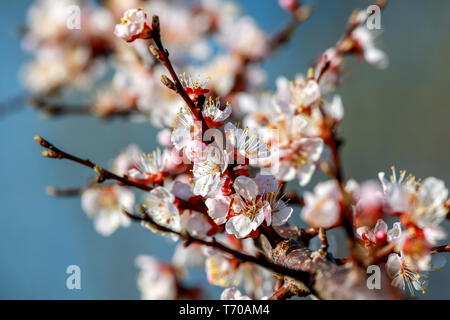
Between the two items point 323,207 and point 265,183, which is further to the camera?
point 323,207

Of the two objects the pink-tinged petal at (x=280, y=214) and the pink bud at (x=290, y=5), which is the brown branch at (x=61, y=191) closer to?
the pink-tinged petal at (x=280, y=214)

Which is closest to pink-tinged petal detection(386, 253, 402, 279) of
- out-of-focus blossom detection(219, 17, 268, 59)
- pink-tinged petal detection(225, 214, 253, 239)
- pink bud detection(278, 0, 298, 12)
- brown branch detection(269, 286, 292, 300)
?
brown branch detection(269, 286, 292, 300)

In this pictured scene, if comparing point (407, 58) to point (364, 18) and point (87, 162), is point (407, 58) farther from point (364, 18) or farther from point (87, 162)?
point (87, 162)

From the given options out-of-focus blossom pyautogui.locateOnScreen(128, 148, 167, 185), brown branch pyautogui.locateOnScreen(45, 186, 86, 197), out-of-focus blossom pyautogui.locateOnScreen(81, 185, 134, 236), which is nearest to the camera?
out-of-focus blossom pyautogui.locateOnScreen(128, 148, 167, 185)

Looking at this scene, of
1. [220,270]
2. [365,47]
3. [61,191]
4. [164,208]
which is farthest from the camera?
[365,47]

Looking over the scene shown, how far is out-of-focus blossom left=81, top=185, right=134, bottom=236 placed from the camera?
6.97ft

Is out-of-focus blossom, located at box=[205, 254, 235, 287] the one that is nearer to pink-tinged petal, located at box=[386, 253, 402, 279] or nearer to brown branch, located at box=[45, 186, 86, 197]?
pink-tinged petal, located at box=[386, 253, 402, 279]

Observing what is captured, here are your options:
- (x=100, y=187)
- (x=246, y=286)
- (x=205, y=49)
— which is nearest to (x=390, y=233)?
(x=246, y=286)

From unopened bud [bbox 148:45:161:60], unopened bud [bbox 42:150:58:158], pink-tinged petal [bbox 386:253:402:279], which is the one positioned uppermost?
unopened bud [bbox 148:45:161:60]

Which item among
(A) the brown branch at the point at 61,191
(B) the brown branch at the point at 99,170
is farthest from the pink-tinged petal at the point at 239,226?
(A) the brown branch at the point at 61,191

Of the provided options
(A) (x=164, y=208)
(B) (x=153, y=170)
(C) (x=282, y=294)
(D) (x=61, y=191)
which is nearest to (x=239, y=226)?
(C) (x=282, y=294)

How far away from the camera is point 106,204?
2.18m

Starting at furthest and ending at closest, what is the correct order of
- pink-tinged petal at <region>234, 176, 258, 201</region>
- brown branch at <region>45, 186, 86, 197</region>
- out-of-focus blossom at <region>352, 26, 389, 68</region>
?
out-of-focus blossom at <region>352, 26, 389, 68</region>
brown branch at <region>45, 186, 86, 197</region>
pink-tinged petal at <region>234, 176, 258, 201</region>

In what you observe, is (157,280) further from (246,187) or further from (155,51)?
(155,51)
